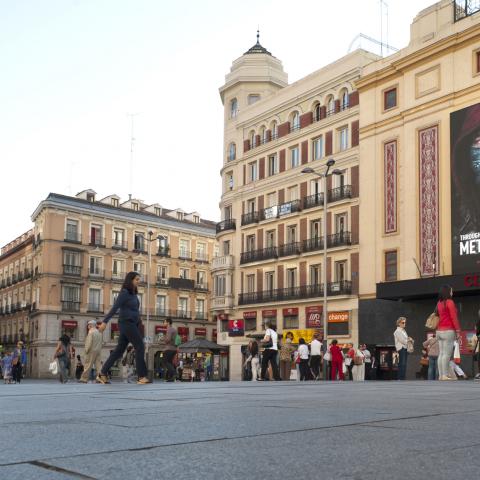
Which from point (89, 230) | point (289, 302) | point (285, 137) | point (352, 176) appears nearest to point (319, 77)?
point (285, 137)

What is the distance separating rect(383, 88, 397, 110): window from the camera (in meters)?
41.5

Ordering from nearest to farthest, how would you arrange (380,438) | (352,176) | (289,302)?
(380,438), (352,176), (289,302)

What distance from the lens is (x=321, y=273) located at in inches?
1838

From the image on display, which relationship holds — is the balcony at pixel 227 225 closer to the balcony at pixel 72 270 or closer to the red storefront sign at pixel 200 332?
the balcony at pixel 72 270

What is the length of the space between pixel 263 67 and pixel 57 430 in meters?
53.9

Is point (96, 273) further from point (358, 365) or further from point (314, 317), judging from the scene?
point (358, 365)

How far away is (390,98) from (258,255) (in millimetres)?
15345

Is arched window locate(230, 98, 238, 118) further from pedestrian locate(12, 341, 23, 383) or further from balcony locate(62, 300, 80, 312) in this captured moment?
pedestrian locate(12, 341, 23, 383)

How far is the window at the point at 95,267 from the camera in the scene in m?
72.1

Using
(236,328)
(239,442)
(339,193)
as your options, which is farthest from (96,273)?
(239,442)

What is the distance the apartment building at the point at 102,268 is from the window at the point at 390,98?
91.2ft

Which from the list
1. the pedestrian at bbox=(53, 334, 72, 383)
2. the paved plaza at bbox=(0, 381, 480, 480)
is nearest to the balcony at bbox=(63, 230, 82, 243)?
the pedestrian at bbox=(53, 334, 72, 383)

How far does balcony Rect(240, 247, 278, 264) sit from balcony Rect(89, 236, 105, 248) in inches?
946

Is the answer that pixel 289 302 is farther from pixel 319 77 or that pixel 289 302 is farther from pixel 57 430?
pixel 57 430
